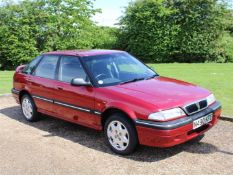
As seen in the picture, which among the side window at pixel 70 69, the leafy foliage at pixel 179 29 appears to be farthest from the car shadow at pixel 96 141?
the leafy foliage at pixel 179 29

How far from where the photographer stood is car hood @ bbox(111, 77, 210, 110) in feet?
16.7

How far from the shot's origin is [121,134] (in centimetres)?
543

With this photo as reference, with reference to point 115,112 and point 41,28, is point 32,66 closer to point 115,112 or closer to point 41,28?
point 115,112

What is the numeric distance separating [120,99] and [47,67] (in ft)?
8.07

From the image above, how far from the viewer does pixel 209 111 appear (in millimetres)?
5551

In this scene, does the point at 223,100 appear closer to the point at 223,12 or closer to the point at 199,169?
the point at 199,169

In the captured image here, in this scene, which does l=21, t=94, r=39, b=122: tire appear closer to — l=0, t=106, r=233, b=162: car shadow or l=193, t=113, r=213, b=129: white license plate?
l=0, t=106, r=233, b=162: car shadow

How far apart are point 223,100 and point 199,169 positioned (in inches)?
161

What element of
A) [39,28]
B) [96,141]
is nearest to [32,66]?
[96,141]

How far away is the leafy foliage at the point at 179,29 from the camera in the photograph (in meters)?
22.9

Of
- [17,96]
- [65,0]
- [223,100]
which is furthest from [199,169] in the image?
[65,0]

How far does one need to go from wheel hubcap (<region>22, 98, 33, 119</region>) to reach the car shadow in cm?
17

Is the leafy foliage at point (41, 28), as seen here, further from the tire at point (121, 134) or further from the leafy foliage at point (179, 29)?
the tire at point (121, 134)

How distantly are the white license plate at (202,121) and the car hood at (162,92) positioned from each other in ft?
1.03
